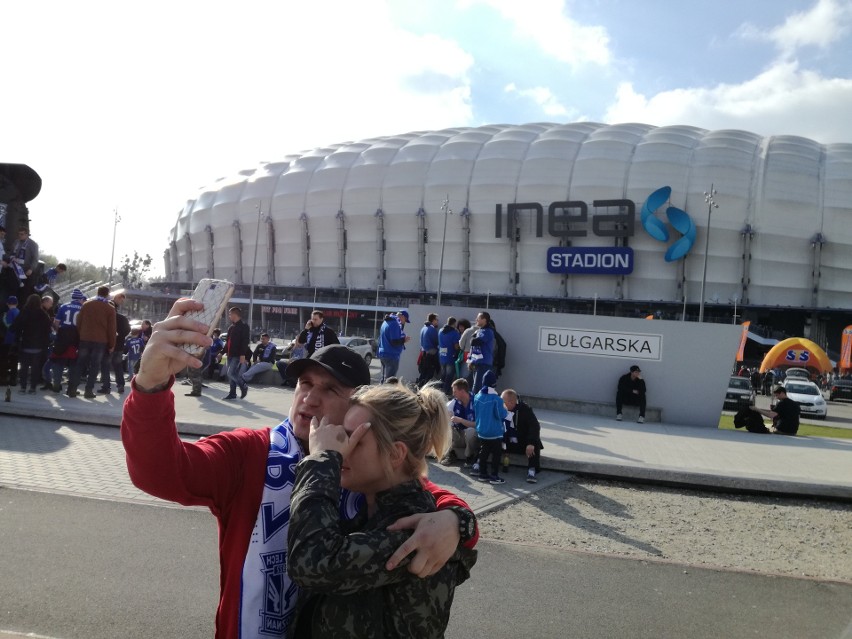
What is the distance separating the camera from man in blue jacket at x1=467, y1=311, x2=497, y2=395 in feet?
39.6

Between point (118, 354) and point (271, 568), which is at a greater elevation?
point (271, 568)

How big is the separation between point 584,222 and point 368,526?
56612mm

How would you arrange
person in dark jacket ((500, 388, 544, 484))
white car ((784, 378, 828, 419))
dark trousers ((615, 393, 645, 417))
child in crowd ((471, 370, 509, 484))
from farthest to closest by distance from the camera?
white car ((784, 378, 828, 419)) → dark trousers ((615, 393, 645, 417)) → person in dark jacket ((500, 388, 544, 484)) → child in crowd ((471, 370, 509, 484))

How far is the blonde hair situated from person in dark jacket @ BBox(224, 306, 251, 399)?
10.3 metres

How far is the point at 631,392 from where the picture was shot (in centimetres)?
1359

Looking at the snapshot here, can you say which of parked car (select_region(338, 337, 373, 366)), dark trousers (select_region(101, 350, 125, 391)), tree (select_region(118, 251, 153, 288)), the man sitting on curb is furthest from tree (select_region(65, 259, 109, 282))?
the man sitting on curb

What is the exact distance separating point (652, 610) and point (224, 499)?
3393 millimetres

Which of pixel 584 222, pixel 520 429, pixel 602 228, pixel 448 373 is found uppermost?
pixel 584 222

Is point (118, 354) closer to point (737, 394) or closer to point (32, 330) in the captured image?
point (32, 330)

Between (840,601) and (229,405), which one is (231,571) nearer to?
(840,601)

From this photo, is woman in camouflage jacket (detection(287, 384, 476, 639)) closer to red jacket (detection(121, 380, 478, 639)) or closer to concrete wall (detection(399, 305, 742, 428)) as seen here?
red jacket (detection(121, 380, 478, 639))

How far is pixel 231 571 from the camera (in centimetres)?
189

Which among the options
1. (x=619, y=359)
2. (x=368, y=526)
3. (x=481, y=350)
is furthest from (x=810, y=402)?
(x=368, y=526)

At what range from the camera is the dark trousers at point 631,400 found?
1348cm
